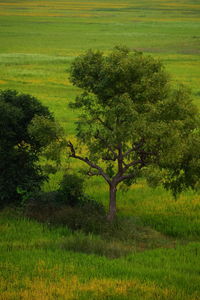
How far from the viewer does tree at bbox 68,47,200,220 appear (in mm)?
18562

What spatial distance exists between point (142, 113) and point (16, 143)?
4.54 meters

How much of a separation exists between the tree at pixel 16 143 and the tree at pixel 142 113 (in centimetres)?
187

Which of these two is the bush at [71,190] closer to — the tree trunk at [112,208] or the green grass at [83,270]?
the tree trunk at [112,208]

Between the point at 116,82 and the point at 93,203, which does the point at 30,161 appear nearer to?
the point at 93,203

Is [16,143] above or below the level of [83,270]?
above

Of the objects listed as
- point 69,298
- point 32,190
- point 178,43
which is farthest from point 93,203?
point 178,43

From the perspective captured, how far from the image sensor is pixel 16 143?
2119 cm

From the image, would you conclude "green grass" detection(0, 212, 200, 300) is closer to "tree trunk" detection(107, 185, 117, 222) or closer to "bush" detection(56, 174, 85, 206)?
"tree trunk" detection(107, 185, 117, 222)

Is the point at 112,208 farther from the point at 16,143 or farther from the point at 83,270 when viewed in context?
the point at 83,270

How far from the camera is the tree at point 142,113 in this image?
18.6 meters

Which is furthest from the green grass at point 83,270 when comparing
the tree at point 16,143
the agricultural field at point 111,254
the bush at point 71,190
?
the tree at point 16,143

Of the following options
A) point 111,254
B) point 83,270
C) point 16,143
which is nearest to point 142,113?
point 16,143

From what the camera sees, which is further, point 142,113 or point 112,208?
point 112,208

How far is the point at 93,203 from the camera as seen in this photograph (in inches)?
819
